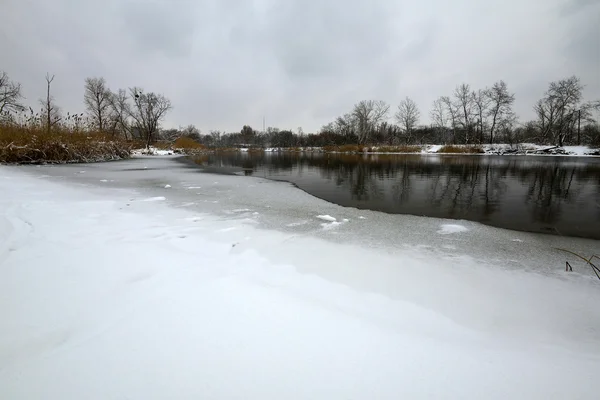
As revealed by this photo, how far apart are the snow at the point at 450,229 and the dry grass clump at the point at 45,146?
17.9 meters

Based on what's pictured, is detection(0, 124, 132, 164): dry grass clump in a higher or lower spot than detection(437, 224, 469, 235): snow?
higher

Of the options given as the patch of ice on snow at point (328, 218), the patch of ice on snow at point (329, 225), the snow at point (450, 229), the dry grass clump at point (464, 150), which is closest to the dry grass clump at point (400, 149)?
the dry grass clump at point (464, 150)

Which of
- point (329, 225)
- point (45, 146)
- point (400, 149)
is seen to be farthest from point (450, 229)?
point (400, 149)

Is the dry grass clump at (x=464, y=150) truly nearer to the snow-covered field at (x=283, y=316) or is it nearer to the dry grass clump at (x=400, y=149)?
the dry grass clump at (x=400, y=149)

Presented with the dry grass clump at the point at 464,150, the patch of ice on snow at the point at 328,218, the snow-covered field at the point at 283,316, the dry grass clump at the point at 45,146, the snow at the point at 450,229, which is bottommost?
the snow-covered field at the point at 283,316

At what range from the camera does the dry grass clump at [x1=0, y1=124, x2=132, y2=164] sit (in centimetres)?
1255

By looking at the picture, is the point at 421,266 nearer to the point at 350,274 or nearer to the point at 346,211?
the point at 350,274

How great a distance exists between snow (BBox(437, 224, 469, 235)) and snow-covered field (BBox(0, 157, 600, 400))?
42 centimetres

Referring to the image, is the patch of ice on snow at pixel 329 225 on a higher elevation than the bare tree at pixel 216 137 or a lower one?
lower

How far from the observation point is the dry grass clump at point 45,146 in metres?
12.6

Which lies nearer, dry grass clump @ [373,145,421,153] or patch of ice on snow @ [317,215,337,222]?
patch of ice on snow @ [317,215,337,222]

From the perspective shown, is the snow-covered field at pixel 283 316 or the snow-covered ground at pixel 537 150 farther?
the snow-covered ground at pixel 537 150

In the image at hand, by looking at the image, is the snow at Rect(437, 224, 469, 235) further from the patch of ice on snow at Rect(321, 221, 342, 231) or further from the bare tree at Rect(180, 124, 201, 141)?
the bare tree at Rect(180, 124, 201, 141)

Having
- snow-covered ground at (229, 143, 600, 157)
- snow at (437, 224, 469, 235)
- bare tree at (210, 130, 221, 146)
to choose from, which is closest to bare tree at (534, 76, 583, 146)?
snow-covered ground at (229, 143, 600, 157)
